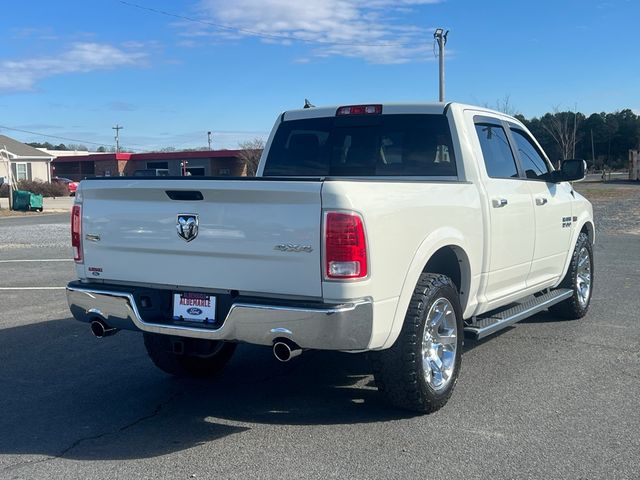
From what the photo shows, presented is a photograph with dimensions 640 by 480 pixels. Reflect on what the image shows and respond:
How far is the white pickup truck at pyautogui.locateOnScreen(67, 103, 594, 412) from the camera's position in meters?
4.18

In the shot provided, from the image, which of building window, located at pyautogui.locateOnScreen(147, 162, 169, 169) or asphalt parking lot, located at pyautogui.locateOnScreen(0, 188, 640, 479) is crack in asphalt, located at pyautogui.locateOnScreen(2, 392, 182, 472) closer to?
asphalt parking lot, located at pyautogui.locateOnScreen(0, 188, 640, 479)

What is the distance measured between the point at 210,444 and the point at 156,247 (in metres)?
1.29

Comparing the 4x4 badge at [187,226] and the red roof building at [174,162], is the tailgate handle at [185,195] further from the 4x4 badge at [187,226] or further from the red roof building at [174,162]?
the red roof building at [174,162]

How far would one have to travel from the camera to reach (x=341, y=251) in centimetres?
411

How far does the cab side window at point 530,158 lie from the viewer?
6.81 m

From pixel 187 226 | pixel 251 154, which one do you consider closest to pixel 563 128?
pixel 251 154

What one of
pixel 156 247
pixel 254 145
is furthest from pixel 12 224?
pixel 254 145

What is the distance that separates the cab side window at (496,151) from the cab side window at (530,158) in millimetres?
259

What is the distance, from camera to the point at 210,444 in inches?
176

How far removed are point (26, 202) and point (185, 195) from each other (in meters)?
33.0

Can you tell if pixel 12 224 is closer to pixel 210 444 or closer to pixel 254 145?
pixel 210 444

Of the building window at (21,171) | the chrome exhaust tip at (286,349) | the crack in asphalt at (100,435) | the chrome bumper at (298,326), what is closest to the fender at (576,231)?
the chrome bumper at (298,326)

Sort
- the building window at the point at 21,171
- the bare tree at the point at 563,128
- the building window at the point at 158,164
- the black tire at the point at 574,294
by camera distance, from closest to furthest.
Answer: the black tire at the point at 574,294, the bare tree at the point at 563,128, the building window at the point at 21,171, the building window at the point at 158,164

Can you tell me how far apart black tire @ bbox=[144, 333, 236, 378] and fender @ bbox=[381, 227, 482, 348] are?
1.78 meters
